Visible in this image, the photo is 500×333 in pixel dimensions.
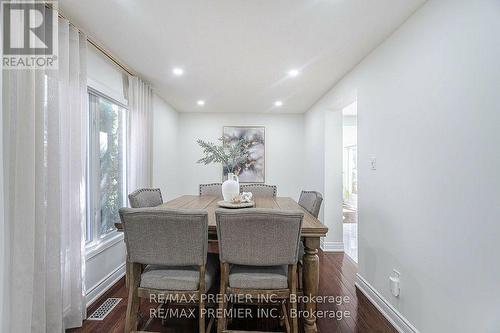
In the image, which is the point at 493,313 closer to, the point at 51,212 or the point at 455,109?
the point at 455,109

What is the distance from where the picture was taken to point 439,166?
160cm

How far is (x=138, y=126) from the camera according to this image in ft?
10.3

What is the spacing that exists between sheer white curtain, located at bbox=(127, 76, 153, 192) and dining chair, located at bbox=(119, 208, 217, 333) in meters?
1.64

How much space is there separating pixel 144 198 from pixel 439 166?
2514 millimetres

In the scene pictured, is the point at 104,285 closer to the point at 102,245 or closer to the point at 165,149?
the point at 102,245

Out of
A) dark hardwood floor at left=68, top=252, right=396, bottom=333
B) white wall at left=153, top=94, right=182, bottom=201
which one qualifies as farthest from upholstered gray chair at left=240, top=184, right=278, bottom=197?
white wall at left=153, top=94, right=182, bottom=201

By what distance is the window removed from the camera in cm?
253

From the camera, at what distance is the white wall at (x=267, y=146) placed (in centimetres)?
523

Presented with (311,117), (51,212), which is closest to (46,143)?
(51,212)

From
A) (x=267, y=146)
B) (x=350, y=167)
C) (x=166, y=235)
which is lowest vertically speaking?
(x=166, y=235)

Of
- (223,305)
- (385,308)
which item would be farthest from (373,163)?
(223,305)

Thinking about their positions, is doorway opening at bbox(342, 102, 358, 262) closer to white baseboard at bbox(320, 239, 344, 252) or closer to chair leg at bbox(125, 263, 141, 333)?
white baseboard at bbox(320, 239, 344, 252)

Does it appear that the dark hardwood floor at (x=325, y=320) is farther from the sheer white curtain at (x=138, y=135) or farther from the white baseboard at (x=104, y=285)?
the sheer white curtain at (x=138, y=135)

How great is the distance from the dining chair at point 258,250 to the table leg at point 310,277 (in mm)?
173
